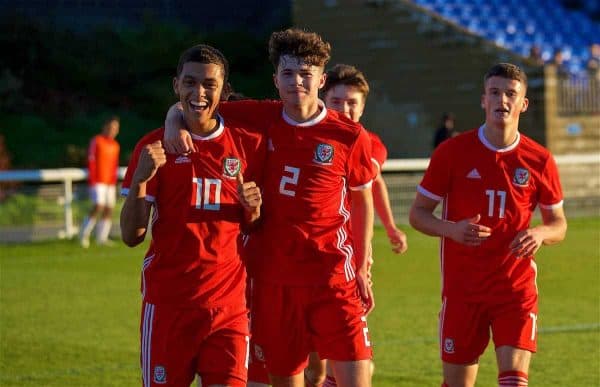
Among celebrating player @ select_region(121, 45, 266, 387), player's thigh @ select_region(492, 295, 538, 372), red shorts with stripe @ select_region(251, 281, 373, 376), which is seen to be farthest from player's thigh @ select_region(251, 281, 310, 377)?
player's thigh @ select_region(492, 295, 538, 372)

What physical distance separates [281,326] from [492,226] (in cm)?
130

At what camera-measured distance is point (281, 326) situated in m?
6.23

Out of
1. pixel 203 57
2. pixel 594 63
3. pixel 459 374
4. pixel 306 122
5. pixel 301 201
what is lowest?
pixel 459 374

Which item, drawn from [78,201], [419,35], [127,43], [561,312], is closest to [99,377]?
[561,312]

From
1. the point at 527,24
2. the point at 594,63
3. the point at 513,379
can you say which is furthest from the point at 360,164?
the point at 527,24

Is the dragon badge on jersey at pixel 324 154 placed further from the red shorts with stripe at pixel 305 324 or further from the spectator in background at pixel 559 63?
the spectator in background at pixel 559 63

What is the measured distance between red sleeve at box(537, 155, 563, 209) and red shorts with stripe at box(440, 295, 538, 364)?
1.78ft

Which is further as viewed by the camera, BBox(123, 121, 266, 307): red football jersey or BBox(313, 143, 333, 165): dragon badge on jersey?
BBox(313, 143, 333, 165): dragon badge on jersey

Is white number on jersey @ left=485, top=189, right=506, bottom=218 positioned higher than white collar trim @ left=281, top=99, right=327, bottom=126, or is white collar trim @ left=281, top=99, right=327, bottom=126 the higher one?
white collar trim @ left=281, top=99, right=327, bottom=126

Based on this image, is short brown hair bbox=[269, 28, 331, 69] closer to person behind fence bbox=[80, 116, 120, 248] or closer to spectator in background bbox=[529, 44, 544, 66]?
person behind fence bbox=[80, 116, 120, 248]

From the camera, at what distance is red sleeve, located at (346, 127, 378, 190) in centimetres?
642

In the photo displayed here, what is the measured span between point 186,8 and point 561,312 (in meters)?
23.1

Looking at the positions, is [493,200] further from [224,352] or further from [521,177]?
[224,352]

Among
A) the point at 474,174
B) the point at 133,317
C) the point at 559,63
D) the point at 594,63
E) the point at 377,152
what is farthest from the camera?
the point at 559,63
